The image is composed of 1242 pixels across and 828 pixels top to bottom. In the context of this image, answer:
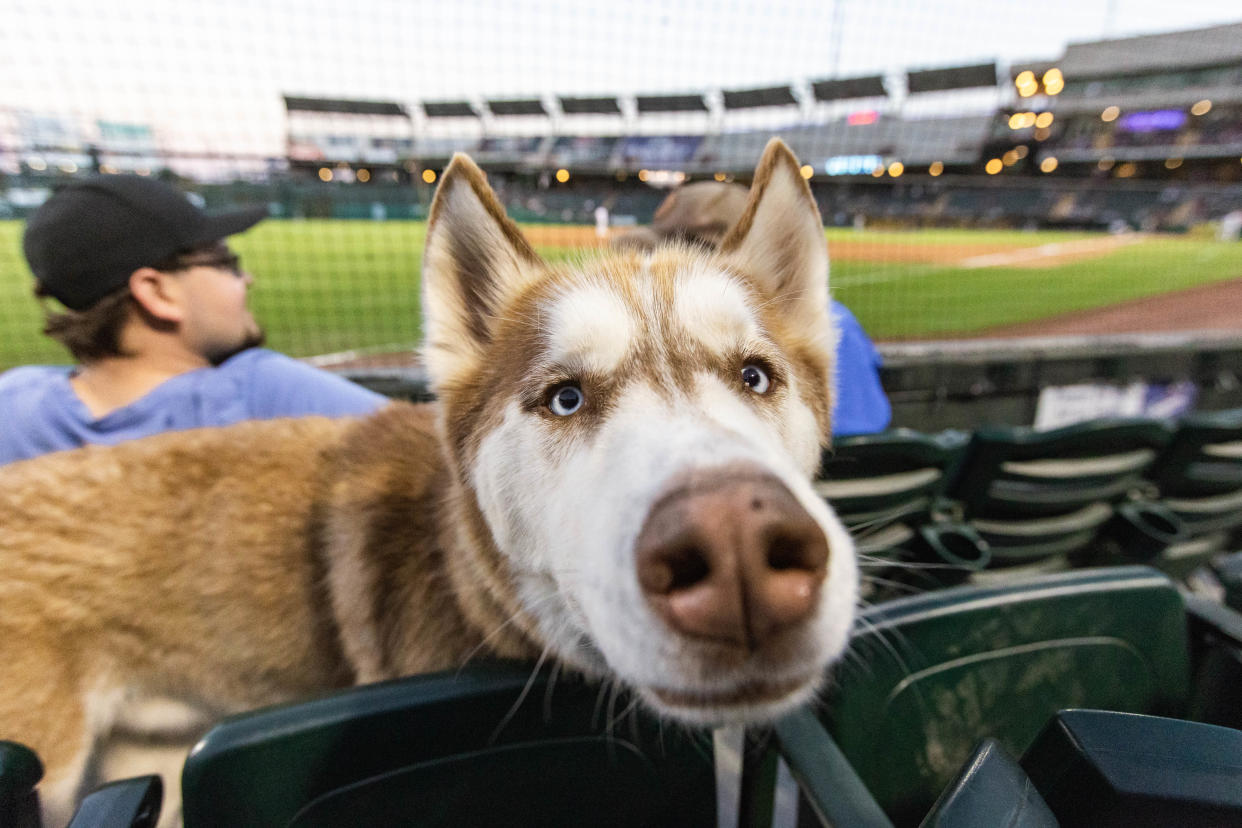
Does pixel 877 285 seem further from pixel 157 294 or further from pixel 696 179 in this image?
pixel 157 294

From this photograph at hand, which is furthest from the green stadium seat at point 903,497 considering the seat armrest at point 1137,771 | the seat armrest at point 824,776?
the seat armrest at point 1137,771

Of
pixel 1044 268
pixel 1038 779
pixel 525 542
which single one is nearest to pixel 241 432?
pixel 525 542

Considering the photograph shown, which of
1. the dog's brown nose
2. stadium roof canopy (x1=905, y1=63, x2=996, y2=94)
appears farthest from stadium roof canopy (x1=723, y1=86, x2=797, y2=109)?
the dog's brown nose

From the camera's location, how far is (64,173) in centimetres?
493

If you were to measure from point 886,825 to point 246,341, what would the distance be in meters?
3.01

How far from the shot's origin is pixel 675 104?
9.07m

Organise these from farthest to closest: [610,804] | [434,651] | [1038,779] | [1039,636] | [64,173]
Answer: [64,173]
[434,651]
[1039,636]
[610,804]
[1038,779]

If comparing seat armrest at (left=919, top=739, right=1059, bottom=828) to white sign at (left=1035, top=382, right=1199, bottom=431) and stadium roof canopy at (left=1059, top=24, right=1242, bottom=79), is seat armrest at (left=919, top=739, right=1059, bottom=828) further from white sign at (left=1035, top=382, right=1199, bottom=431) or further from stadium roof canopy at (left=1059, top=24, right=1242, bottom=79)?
stadium roof canopy at (left=1059, top=24, right=1242, bottom=79)

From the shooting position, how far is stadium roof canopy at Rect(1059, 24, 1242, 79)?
34.1 meters

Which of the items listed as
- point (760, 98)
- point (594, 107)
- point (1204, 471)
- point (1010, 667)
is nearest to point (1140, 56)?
point (760, 98)

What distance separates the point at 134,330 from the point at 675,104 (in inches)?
340

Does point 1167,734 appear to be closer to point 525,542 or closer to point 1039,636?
point 1039,636

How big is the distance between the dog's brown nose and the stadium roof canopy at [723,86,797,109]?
345 inches

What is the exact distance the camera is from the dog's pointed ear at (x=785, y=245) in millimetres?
→ 1792
